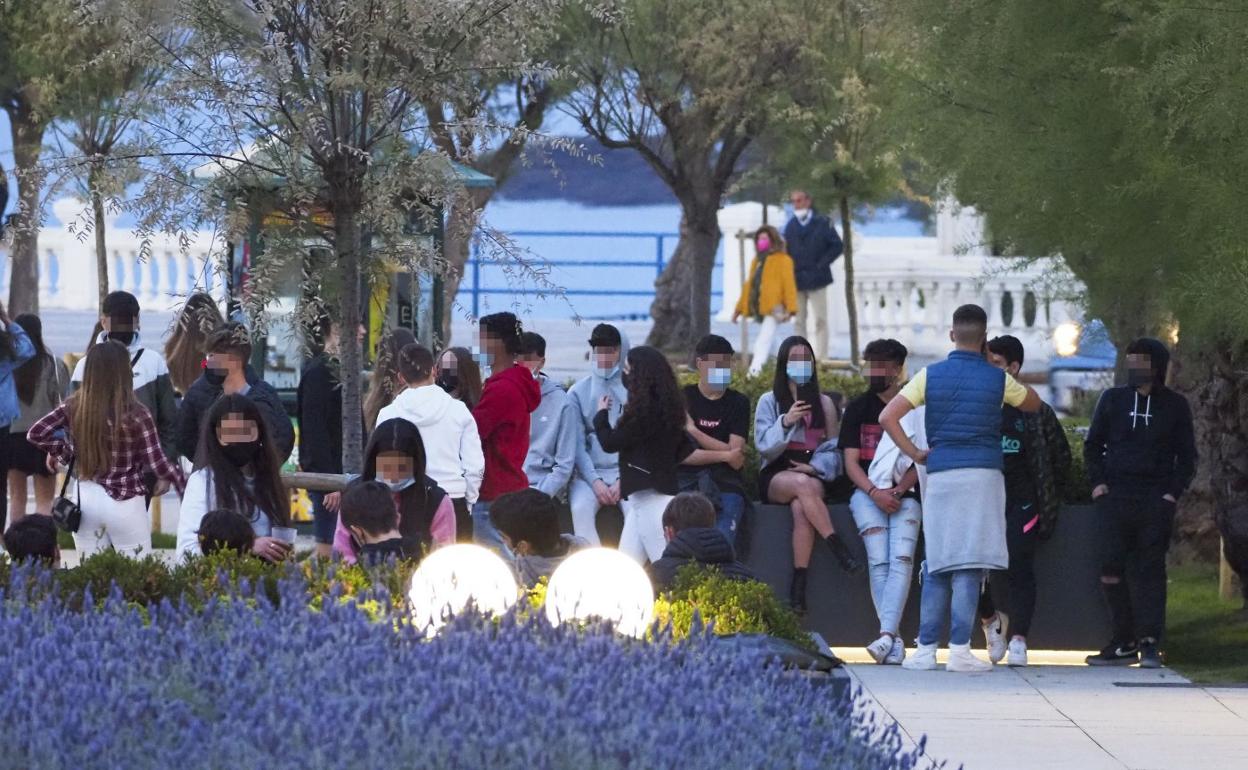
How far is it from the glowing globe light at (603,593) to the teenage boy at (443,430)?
11.4ft

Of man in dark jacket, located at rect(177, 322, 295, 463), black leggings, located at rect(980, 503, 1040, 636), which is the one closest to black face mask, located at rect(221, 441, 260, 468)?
man in dark jacket, located at rect(177, 322, 295, 463)

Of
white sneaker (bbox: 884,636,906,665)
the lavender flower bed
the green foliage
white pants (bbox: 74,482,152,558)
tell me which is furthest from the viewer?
white sneaker (bbox: 884,636,906,665)

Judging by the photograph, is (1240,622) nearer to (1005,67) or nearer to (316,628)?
(1005,67)

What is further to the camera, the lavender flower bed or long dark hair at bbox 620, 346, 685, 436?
long dark hair at bbox 620, 346, 685, 436

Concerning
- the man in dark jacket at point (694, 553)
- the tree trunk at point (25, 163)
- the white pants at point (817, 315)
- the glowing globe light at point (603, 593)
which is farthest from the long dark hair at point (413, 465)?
the white pants at point (817, 315)

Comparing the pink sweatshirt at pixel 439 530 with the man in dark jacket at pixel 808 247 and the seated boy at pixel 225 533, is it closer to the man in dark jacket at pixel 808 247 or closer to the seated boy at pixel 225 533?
the seated boy at pixel 225 533

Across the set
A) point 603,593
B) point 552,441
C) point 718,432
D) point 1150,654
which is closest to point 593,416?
point 552,441

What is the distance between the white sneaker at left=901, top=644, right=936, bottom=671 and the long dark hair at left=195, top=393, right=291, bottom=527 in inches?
145

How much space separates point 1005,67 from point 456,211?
3444 mm

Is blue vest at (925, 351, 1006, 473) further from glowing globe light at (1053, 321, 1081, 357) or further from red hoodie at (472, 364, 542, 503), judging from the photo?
glowing globe light at (1053, 321, 1081, 357)

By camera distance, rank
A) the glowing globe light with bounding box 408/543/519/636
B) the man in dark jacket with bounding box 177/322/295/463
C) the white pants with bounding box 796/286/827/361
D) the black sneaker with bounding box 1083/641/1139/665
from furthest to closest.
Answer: the white pants with bounding box 796/286/827/361, the black sneaker with bounding box 1083/641/1139/665, the man in dark jacket with bounding box 177/322/295/463, the glowing globe light with bounding box 408/543/519/636

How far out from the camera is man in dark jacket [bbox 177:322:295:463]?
419 inches

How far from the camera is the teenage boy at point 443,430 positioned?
10.5m

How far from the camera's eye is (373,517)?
8.68 meters
